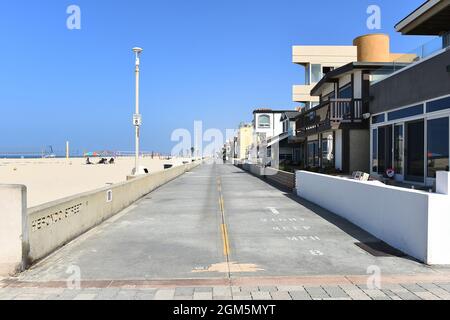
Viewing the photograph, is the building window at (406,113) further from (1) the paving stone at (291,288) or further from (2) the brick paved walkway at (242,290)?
(1) the paving stone at (291,288)

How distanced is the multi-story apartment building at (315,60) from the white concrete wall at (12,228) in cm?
3763

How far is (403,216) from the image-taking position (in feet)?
26.0

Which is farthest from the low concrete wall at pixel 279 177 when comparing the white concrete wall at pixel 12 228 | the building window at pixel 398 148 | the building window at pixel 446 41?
the white concrete wall at pixel 12 228

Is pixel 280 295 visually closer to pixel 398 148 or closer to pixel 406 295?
pixel 406 295

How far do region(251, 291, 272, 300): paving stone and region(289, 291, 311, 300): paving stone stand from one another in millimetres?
304

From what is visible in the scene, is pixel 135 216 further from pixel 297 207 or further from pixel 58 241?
pixel 297 207

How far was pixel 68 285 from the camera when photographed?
19.9 feet

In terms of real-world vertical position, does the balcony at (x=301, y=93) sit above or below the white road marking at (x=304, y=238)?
above

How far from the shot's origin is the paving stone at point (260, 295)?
545 cm

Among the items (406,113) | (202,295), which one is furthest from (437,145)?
(202,295)

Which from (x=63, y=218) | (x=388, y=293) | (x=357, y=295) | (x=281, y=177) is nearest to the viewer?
(x=357, y=295)

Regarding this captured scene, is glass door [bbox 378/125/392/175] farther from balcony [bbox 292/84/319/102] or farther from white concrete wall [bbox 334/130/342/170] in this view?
balcony [bbox 292/84/319/102]

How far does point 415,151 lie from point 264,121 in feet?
236

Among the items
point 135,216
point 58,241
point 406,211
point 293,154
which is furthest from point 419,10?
point 293,154
